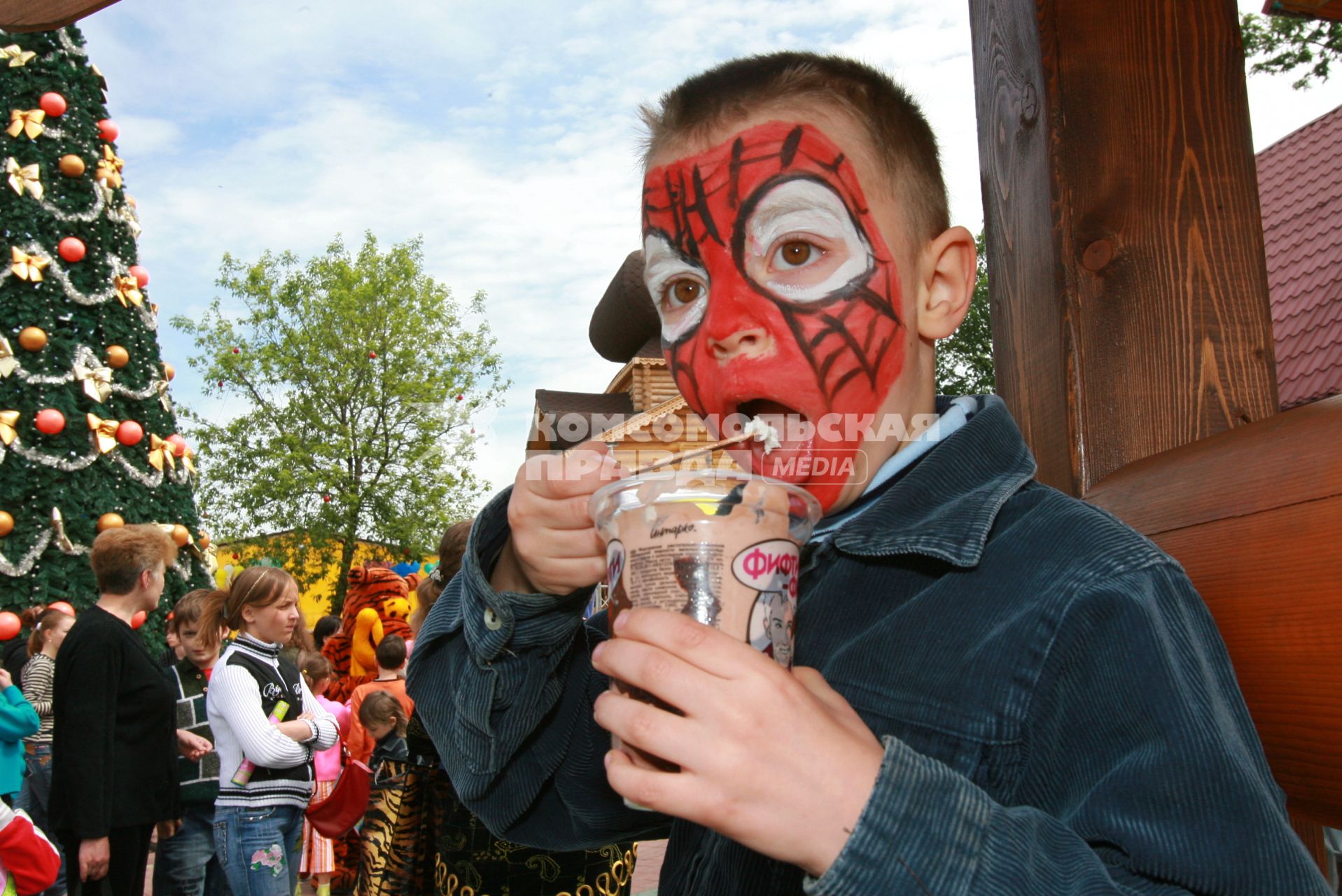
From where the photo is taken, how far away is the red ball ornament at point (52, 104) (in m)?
8.69

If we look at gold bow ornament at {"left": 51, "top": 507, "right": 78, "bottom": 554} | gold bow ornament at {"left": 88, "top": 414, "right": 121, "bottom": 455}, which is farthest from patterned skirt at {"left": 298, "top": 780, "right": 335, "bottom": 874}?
gold bow ornament at {"left": 88, "top": 414, "right": 121, "bottom": 455}

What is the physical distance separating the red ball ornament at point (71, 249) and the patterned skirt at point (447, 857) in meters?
6.52

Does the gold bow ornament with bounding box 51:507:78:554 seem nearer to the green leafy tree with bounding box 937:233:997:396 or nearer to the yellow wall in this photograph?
the yellow wall

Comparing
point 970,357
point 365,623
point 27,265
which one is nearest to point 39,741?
point 365,623

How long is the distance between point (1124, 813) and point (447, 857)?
3.20m

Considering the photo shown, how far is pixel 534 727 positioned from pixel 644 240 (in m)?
0.98

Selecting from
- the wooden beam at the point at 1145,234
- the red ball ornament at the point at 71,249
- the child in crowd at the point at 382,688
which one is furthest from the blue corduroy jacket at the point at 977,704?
the red ball ornament at the point at 71,249

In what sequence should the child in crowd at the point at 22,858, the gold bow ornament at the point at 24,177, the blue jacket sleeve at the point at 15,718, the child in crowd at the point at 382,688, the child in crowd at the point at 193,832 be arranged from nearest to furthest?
the child in crowd at the point at 22,858
the blue jacket sleeve at the point at 15,718
the child in crowd at the point at 193,832
the child in crowd at the point at 382,688
the gold bow ornament at the point at 24,177

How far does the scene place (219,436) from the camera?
29219mm

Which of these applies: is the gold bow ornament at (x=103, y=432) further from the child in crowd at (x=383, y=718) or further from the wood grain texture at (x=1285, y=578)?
the wood grain texture at (x=1285, y=578)

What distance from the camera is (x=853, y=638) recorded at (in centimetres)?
153

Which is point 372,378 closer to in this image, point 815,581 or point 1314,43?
point 1314,43

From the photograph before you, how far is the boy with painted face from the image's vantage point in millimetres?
1089

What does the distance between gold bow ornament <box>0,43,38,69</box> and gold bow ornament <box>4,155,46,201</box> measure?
2.73 ft
